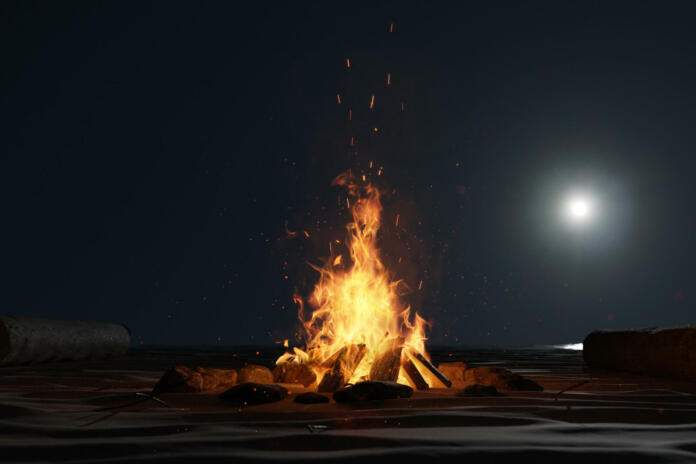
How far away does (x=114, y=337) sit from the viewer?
496 inches

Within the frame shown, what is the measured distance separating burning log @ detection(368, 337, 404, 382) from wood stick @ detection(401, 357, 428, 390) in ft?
0.66

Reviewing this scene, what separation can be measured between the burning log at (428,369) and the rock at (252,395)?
83.5 inches

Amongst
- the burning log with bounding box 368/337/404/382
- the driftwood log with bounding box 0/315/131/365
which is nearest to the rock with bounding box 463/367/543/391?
the burning log with bounding box 368/337/404/382

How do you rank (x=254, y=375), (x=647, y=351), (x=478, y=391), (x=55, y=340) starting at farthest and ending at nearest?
(x=55, y=340), (x=647, y=351), (x=254, y=375), (x=478, y=391)

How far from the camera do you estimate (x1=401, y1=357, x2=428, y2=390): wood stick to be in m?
5.70

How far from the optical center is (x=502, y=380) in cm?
556

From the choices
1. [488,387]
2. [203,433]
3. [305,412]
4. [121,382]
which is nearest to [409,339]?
[488,387]

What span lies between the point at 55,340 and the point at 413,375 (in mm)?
7596

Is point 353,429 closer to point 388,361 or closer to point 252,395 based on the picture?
point 252,395

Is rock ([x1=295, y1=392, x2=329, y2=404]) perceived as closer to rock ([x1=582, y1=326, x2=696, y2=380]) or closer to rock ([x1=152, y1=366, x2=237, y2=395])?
rock ([x1=152, y1=366, x2=237, y2=395])

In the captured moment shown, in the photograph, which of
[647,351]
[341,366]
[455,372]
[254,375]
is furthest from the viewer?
[647,351]

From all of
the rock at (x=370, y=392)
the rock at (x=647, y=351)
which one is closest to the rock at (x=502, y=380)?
the rock at (x=370, y=392)

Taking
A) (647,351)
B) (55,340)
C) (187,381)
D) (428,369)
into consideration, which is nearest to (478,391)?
(428,369)

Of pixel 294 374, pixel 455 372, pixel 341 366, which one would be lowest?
pixel 455 372
